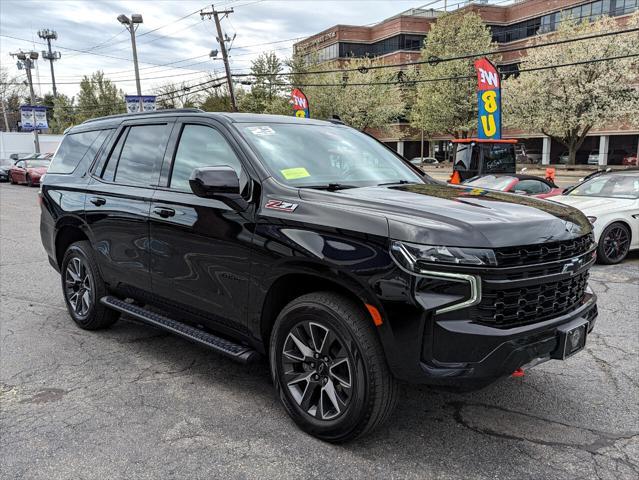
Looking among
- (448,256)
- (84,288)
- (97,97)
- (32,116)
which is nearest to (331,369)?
(448,256)

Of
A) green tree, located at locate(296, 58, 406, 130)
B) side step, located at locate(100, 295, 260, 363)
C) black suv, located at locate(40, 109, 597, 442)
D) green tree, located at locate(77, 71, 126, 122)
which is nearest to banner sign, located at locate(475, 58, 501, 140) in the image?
black suv, located at locate(40, 109, 597, 442)

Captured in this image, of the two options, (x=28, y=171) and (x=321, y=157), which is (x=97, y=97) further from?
(x=321, y=157)

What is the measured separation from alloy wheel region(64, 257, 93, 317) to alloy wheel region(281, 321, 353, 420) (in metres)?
2.59

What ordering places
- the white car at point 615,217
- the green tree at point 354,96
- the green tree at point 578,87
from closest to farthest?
1. the white car at point 615,217
2. the green tree at point 578,87
3. the green tree at point 354,96

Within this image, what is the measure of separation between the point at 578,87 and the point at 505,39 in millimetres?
29393

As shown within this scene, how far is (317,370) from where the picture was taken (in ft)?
10.2

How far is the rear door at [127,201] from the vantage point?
4.20 m

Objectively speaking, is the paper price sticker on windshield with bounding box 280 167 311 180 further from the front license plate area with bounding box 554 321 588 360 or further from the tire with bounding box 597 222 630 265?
the tire with bounding box 597 222 630 265

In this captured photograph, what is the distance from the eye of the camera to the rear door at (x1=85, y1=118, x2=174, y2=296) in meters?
4.20

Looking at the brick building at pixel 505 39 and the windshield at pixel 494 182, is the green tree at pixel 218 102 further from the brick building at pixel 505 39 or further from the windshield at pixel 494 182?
the windshield at pixel 494 182

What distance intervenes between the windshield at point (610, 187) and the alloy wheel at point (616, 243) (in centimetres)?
73

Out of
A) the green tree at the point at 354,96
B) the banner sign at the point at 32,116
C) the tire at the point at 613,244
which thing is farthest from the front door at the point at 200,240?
the green tree at the point at 354,96

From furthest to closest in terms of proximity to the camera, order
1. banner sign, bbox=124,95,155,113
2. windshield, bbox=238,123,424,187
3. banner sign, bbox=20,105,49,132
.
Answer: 1. banner sign, bbox=20,105,49,132
2. banner sign, bbox=124,95,155,113
3. windshield, bbox=238,123,424,187

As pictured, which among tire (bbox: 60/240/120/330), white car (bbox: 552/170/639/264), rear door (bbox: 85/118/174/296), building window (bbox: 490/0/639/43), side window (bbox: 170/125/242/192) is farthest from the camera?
building window (bbox: 490/0/639/43)
